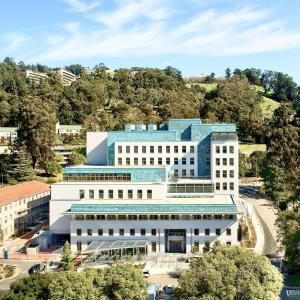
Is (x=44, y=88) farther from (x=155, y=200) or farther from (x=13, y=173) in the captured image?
(x=155, y=200)

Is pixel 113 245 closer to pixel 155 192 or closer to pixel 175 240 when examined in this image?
pixel 175 240

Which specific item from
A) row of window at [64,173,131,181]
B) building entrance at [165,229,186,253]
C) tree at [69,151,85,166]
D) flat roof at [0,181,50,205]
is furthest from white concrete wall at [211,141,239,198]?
tree at [69,151,85,166]

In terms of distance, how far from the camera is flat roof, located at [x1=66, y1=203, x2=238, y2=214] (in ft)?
167

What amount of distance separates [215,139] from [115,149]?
557 inches

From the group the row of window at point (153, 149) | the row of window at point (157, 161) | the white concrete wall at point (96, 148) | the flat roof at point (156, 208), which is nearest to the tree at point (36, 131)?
the white concrete wall at point (96, 148)

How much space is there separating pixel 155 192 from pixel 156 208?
5244 mm

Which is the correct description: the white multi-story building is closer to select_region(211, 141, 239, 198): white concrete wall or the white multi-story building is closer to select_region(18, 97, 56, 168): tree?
select_region(211, 141, 239, 198): white concrete wall

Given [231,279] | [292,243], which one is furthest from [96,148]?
[231,279]

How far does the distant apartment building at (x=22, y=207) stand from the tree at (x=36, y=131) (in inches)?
473

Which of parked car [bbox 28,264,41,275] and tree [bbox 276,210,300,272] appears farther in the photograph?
parked car [bbox 28,264,41,275]

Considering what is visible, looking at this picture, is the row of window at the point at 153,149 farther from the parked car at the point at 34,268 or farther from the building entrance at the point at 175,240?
the parked car at the point at 34,268

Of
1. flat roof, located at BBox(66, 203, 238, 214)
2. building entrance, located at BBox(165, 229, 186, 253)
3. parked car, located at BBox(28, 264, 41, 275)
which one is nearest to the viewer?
parked car, located at BBox(28, 264, 41, 275)

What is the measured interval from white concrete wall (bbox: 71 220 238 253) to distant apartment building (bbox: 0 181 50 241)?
1231cm

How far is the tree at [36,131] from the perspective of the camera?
270 feet
